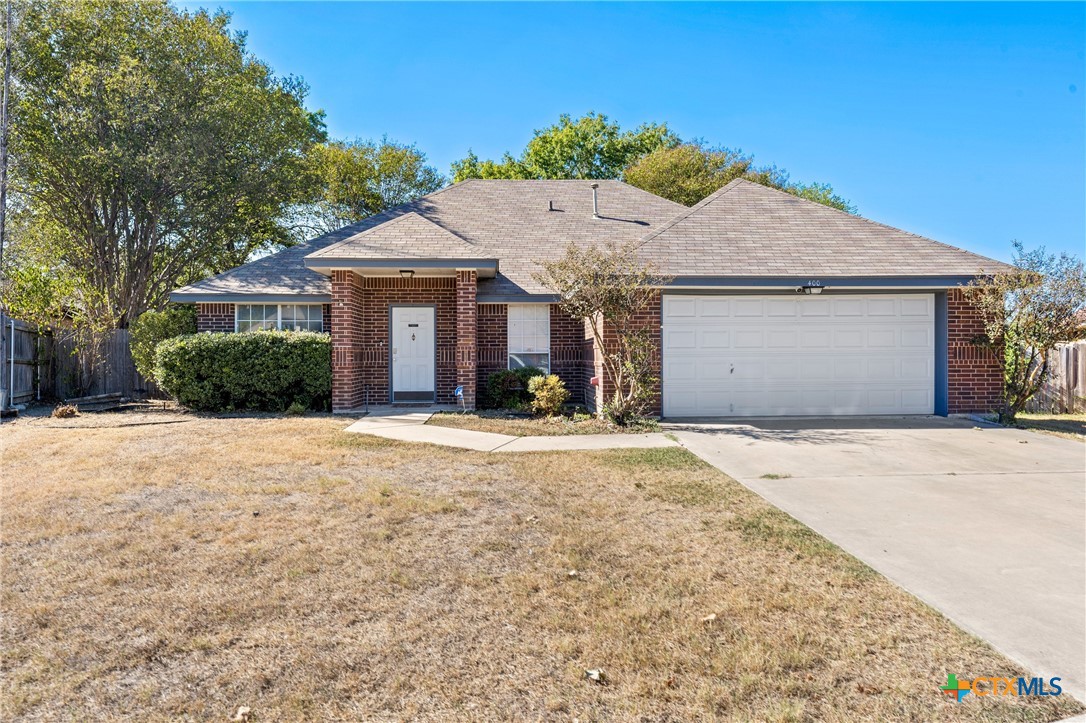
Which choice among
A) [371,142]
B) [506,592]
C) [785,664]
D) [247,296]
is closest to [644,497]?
[506,592]

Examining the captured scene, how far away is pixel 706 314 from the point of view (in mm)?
10859

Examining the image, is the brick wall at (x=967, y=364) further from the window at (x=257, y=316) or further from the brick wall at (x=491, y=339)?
the window at (x=257, y=316)

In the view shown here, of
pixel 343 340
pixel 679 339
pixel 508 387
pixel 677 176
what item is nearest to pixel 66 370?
pixel 343 340

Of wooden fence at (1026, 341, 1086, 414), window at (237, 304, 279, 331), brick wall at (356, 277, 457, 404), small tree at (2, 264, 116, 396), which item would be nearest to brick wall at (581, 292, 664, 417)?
brick wall at (356, 277, 457, 404)

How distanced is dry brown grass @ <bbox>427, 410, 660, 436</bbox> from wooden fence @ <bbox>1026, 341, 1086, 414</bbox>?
34.7 ft

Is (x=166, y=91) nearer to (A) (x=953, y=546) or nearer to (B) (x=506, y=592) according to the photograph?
(B) (x=506, y=592)

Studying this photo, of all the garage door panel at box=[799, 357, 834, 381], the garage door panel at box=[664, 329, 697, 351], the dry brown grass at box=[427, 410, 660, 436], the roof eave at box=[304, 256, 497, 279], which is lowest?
the dry brown grass at box=[427, 410, 660, 436]

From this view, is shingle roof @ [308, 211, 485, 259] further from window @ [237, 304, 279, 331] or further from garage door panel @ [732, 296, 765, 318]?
garage door panel @ [732, 296, 765, 318]

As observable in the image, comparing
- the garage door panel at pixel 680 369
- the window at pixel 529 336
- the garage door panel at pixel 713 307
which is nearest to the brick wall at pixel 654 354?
the garage door panel at pixel 680 369

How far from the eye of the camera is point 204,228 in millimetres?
17672

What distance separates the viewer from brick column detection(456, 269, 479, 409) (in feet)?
38.9

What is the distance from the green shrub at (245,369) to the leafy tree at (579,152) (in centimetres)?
2028

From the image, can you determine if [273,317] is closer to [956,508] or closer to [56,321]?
[56,321]

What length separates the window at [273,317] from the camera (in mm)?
13250
